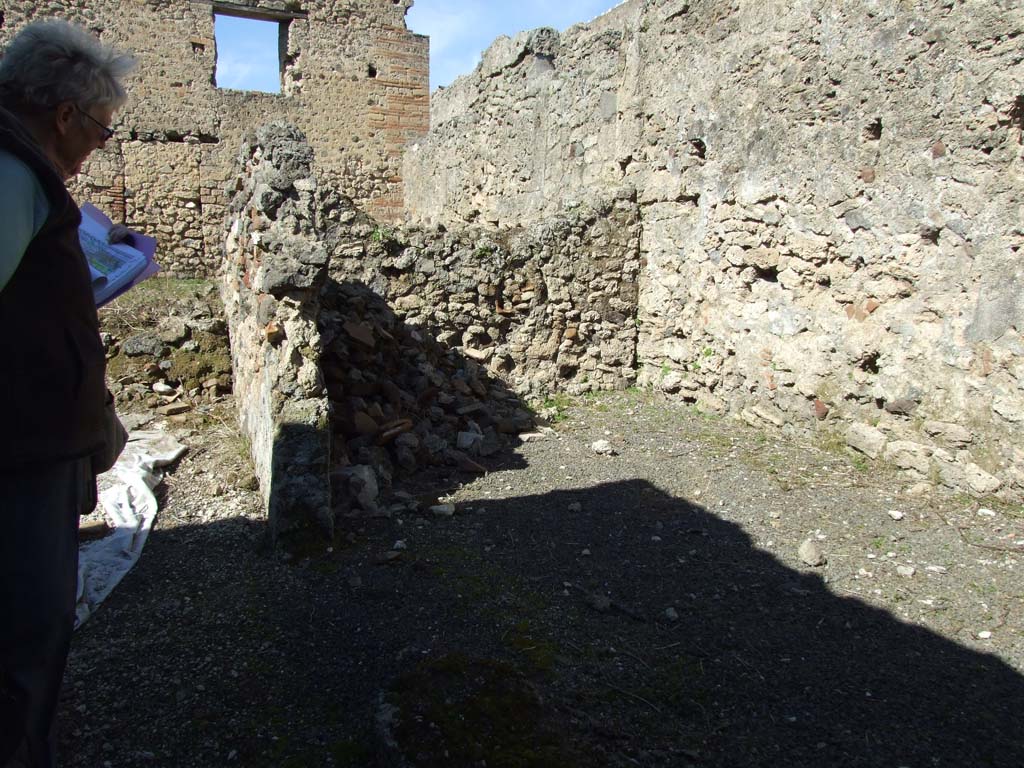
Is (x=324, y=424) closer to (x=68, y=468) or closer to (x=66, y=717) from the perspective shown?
(x=66, y=717)

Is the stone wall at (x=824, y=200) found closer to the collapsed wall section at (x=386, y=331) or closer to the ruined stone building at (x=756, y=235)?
the ruined stone building at (x=756, y=235)

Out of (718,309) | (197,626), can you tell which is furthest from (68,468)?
(718,309)

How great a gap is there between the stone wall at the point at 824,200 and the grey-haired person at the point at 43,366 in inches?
168

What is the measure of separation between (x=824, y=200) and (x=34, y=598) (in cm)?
495

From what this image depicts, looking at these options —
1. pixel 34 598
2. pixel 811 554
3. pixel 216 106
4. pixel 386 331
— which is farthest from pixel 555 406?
pixel 216 106

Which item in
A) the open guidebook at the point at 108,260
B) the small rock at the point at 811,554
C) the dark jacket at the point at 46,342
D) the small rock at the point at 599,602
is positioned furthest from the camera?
the small rock at the point at 811,554

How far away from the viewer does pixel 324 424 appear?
12.4 feet

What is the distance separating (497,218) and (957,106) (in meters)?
5.33

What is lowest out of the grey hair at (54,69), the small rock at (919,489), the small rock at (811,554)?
the small rock at (811,554)

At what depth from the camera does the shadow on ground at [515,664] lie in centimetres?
220

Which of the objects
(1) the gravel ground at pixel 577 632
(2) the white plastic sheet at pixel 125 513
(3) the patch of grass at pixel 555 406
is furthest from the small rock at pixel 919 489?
(2) the white plastic sheet at pixel 125 513

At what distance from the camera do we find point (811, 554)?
3.55 m

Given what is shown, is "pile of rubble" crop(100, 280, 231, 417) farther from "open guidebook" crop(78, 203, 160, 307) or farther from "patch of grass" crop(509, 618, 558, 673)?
"patch of grass" crop(509, 618, 558, 673)

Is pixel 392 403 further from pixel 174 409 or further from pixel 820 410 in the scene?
pixel 820 410
